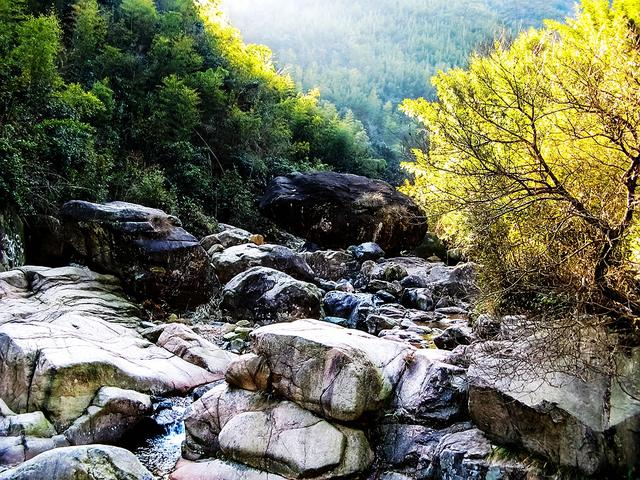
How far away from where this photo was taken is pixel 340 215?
54.3 ft

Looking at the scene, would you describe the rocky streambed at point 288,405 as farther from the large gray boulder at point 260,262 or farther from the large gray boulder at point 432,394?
the large gray boulder at point 260,262

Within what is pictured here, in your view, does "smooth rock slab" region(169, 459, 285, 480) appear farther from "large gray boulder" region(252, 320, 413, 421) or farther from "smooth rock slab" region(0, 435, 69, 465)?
"smooth rock slab" region(0, 435, 69, 465)

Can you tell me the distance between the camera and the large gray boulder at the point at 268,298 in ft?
30.1

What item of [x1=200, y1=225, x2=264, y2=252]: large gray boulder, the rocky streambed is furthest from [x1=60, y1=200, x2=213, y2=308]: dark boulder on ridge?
[x1=200, y1=225, x2=264, y2=252]: large gray boulder

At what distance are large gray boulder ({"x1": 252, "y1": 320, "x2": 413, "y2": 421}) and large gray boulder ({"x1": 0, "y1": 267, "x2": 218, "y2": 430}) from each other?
1602 mm

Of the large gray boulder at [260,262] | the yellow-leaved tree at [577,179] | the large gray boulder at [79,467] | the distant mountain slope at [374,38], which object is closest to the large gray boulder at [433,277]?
the large gray boulder at [260,262]

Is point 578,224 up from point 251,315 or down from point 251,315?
up

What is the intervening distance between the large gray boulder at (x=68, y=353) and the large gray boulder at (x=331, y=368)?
Result: 1602 millimetres

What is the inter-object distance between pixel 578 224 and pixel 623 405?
5.12 feet

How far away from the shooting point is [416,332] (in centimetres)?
834

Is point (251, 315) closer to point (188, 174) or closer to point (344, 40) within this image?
point (188, 174)

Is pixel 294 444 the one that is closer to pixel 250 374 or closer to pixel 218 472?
pixel 218 472

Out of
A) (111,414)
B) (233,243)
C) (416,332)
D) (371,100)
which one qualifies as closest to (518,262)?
(416,332)

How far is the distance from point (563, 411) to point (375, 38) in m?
74.4
